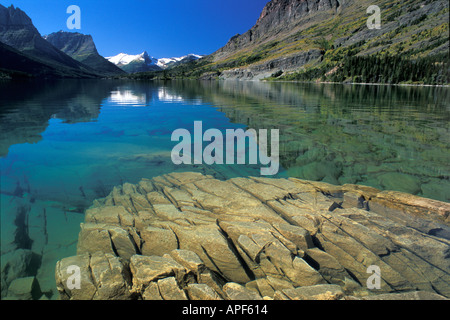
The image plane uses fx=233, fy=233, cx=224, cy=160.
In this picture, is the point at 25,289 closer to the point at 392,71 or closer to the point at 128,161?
the point at 128,161

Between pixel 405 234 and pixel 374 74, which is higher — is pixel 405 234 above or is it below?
below

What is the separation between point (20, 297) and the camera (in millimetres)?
5273

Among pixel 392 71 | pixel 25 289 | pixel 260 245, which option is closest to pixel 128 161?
pixel 25 289

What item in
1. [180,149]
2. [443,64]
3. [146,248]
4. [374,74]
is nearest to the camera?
[146,248]

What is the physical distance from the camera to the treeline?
101 m

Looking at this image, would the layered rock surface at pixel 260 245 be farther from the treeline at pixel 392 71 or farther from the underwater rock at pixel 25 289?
the treeline at pixel 392 71

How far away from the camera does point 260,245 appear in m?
6.32

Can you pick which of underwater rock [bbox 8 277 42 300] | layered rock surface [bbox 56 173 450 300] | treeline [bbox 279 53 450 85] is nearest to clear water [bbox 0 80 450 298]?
underwater rock [bbox 8 277 42 300]

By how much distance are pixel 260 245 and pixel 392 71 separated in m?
147

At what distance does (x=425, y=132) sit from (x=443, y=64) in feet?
376

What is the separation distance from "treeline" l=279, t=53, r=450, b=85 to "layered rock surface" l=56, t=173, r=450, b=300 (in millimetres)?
112478

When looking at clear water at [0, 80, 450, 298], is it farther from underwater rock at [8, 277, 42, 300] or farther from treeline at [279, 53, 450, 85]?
treeline at [279, 53, 450, 85]

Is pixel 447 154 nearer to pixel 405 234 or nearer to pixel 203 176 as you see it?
pixel 405 234
